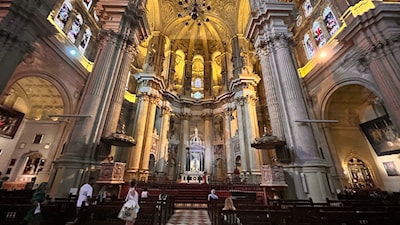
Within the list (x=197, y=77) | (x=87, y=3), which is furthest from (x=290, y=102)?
(x=197, y=77)

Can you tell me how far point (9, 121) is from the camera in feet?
39.2

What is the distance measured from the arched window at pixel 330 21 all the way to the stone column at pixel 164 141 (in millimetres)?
15588

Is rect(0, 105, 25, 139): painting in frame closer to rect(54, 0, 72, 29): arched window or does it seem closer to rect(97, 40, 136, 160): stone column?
rect(54, 0, 72, 29): arched window

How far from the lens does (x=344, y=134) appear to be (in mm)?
Answer: 12977

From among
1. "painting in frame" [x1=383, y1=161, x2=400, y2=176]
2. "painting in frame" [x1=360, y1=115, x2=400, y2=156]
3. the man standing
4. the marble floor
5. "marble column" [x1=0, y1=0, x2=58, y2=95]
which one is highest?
"marble column" [x1=0, y1=0, x2=58, y2=95]

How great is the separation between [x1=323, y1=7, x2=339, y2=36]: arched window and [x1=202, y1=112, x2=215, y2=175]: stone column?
44.4 feet

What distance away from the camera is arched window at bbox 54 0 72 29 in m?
10.7

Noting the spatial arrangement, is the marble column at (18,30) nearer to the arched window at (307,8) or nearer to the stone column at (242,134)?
the stone column at (242,134)

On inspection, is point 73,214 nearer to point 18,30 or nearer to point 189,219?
point 189,219

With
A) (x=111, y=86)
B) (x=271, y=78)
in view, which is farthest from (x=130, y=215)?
(x=271, y=78)

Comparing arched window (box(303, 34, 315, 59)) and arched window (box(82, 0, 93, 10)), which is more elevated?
arched window (box(82, 0, 93, 10))

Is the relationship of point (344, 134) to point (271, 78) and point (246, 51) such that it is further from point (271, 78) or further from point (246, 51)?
point (246, 51)

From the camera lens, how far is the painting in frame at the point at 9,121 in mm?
11578

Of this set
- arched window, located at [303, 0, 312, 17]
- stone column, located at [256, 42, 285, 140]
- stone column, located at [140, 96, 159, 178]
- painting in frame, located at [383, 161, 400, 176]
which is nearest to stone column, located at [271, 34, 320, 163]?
stone column, located at [256, 42, 285, 140]
